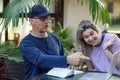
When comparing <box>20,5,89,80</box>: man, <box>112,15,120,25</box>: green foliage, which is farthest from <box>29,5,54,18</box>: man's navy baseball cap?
<box>112,15,120,25</box>: green foliage

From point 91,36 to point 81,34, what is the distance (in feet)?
0.32

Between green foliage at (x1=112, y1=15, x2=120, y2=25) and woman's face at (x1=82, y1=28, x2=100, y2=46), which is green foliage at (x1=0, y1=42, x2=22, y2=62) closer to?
woman's face at (x1=82, y1=28, x2=100, y2=46)

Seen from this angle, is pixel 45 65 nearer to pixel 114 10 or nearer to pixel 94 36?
pixel 94 36

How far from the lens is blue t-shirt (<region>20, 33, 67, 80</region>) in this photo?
3033mm

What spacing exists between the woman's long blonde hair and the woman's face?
1.3 inches

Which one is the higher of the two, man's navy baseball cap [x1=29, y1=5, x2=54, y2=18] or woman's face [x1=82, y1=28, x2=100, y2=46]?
man's navy baseball cap [x1=29, y1=5, x2=54, y2=18]

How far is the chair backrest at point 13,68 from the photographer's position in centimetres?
416

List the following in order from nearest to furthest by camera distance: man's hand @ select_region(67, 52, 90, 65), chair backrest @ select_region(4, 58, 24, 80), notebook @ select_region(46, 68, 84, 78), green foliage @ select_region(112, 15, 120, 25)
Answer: man's hand @ select_region(67, 52, 90, 65)
notebook @ select_region(46, 68, 84, 78)
chair backrest @ select_region(4, 58, 24, 80)
green foliage @ select_region(112, 15, 120, 25)

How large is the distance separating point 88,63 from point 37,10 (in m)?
0.74

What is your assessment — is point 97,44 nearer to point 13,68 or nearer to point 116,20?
point 13,68

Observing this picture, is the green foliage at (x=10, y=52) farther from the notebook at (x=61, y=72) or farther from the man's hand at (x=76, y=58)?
the man's hand at (x=76, y=58)

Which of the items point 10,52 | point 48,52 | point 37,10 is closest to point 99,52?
point 48,52

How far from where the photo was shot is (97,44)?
3.49 metres

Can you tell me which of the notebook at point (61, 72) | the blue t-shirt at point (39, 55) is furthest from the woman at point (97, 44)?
the notebook at point (61, 72)
